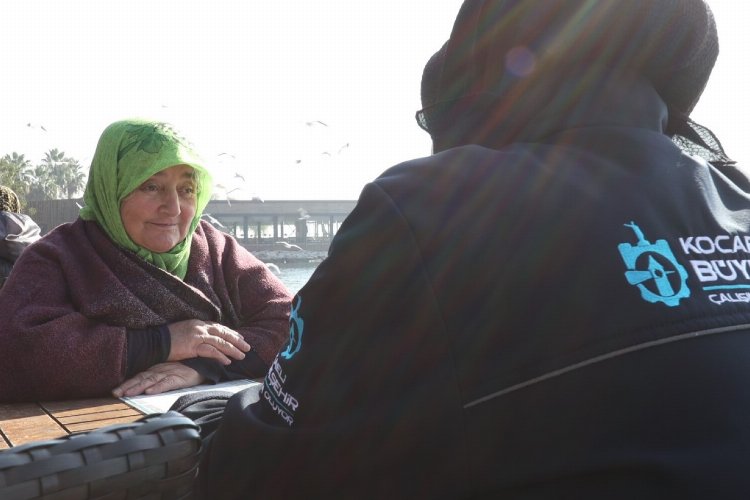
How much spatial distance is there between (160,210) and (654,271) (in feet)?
6.15

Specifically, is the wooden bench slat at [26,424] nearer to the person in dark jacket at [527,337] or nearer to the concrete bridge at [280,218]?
the person in dark jacket at [527,337]

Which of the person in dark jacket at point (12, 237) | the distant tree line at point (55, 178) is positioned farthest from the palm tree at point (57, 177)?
the person in dark jacket at point (12, 237)

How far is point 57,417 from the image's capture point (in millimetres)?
1720

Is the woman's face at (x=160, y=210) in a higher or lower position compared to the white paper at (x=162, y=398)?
higher

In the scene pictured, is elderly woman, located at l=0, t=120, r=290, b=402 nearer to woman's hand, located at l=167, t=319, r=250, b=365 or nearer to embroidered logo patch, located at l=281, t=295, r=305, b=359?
woman's hand, located at l=167, t=319, r=250, b=365

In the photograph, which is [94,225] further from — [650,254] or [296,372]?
[650,254]

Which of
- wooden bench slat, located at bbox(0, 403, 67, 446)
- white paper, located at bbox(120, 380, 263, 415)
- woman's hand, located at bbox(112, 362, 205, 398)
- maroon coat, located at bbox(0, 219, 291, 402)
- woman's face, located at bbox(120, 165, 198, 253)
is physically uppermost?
woman's face, located at bbox(120, 165, 198, 253)

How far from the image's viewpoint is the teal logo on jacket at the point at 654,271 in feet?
2.66

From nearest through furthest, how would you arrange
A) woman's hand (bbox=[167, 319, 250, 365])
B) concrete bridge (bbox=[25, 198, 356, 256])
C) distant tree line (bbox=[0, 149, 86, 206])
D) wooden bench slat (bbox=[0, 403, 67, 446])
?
1. wooden bench slat (bbox=[0, 403, 67, 446])
2. woman's hand (bbox=[167, 319, 250, 365])
3. concrete bridge (bbox=[25, 198, 356, 256])
4. distant tree line (bbox=[0, 149, 86, 206])

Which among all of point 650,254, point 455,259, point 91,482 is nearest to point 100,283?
point 91,482

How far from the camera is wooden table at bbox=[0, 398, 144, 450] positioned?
153 centimetres

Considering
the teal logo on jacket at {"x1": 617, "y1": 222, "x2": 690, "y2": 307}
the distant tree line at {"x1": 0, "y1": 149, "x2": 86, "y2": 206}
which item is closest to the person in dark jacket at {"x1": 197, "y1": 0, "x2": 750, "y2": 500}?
the teal logo on jacket at {"x1": 617, "y1": 222, "x2": 690, "y2": 307}

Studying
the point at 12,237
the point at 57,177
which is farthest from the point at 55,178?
the point at 12,237

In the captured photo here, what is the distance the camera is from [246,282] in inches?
100
